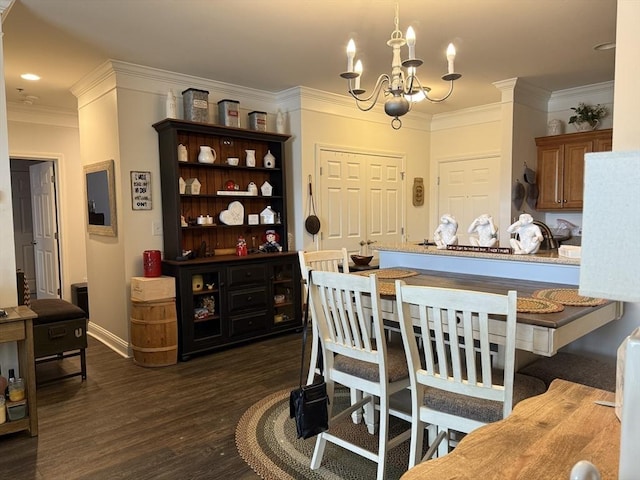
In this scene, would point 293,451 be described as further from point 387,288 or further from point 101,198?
point 101,198

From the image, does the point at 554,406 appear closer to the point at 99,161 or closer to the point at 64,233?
the point at 99,161

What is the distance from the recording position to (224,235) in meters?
4.69

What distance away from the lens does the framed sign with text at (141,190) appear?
4078mm

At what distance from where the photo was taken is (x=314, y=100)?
4973 mm

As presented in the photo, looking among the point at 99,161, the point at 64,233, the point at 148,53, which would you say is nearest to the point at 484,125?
the point at 148,53

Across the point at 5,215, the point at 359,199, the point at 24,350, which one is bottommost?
the point at 24,350

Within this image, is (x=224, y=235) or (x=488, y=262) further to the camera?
(x=224, y=235)

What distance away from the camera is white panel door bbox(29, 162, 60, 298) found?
5.82m

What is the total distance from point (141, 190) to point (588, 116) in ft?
14.8

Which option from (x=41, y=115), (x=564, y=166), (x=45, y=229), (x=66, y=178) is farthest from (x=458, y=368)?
(x=45, y=229)

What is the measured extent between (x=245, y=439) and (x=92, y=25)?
292 centimetres

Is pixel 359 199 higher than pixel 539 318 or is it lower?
higher

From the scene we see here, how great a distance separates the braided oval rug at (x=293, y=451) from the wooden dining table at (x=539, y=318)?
0.76m

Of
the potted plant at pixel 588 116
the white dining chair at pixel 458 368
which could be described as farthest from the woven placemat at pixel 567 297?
the potted plant at pixel 588 116
